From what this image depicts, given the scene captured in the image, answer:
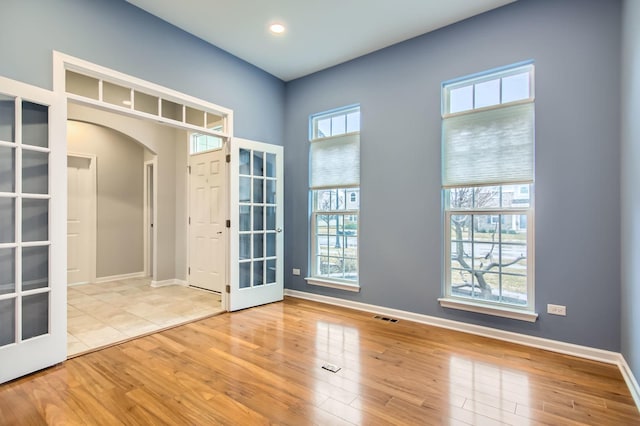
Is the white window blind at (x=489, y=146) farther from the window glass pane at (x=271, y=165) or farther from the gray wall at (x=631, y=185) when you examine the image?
the window glass pane at (x=271, y=165)

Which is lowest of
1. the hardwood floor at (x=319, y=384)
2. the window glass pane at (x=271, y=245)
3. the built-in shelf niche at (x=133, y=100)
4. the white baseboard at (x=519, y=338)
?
the hardwood floor at (x=319, y=384)

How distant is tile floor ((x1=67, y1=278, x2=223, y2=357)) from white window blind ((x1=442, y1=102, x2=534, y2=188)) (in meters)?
3.33

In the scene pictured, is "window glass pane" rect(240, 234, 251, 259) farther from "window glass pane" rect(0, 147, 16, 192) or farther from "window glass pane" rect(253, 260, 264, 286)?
"window glass pane" rect(0, 147, 16, 192)

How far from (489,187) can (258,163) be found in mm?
2836

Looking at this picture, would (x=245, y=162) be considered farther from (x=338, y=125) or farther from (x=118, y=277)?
(x=118, y=277)

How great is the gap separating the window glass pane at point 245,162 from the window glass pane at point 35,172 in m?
2.01

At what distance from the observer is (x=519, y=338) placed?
9.98 ft

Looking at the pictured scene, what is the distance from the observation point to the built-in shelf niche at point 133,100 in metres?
2.88

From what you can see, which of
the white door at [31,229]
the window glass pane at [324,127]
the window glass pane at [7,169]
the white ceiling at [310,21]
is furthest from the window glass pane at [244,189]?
the window glass pane at [7,169]

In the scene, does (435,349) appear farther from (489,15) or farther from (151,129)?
(151,129)

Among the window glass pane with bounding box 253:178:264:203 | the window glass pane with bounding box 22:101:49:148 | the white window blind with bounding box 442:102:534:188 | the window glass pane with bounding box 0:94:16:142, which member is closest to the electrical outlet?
the white window blind with bounding box 442:102:534:188

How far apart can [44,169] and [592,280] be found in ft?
15.1

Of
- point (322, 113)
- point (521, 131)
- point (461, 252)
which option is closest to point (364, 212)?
point (461, 252)

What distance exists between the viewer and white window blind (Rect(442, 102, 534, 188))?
119 inches
